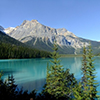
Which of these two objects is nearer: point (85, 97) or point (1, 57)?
point (85, 97)

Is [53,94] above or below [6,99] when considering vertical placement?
below

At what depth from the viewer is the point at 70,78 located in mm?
23484

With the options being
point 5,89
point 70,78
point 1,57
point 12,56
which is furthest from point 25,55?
point 5,89

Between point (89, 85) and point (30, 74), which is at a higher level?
point (89, 85)

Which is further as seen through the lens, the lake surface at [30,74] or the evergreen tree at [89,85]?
the lake surface at [30,74]

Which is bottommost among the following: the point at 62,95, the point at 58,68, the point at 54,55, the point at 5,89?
the point at 62,95

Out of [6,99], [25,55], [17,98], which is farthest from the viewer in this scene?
[25,55]

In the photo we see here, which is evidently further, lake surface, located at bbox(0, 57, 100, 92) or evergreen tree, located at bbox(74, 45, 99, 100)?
lake surface, located at bbox(0, 57, 100, 92)

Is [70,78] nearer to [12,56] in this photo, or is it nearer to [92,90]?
[92,90]

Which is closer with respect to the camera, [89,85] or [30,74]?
[89,85]

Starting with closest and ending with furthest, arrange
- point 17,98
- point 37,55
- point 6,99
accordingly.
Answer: point 6,99 → point 17,98 → point 37,55

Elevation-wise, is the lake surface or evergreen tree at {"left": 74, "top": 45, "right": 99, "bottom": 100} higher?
evergreen tree at {"left": 74, "top": 45, "right": 99, "bottom": 100}

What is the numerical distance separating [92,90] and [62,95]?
4.65 metres

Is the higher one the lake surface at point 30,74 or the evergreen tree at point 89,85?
the evergreen tree at point 89,85
